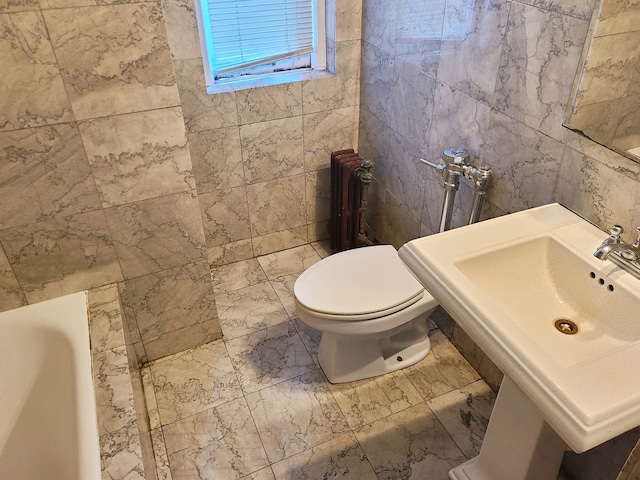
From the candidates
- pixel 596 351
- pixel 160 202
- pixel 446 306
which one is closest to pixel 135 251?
pixel 160 202

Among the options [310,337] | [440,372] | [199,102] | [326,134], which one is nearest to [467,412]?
[440,372]

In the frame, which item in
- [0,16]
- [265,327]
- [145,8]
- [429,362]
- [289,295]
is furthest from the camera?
[289,295]

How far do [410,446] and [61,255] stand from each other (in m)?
1.35

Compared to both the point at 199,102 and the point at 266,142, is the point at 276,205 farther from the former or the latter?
the point at 199,102

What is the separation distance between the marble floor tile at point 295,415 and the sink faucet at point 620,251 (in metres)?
1.06

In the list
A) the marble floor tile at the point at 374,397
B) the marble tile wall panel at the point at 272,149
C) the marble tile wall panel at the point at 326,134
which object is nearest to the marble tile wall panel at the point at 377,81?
the marble tile wall panel at the point at 326,134

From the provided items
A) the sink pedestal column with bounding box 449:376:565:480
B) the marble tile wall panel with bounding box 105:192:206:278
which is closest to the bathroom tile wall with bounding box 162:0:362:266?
the marble tile wall panel with bounding box 105:192:206:278

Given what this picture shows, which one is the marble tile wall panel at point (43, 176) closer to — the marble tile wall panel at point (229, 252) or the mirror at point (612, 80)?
Result: the marble tile wall panel at point (229, 252)

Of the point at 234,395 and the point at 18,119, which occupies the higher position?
the point at 18,119

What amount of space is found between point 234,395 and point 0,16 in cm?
141

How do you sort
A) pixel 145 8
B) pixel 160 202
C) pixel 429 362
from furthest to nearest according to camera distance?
pixel 429 362 < pixel 160 202 < pixel 145 8

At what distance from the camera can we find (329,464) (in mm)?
1734

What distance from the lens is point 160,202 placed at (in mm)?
1789

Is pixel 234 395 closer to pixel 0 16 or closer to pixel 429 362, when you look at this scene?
pixel 429 362
